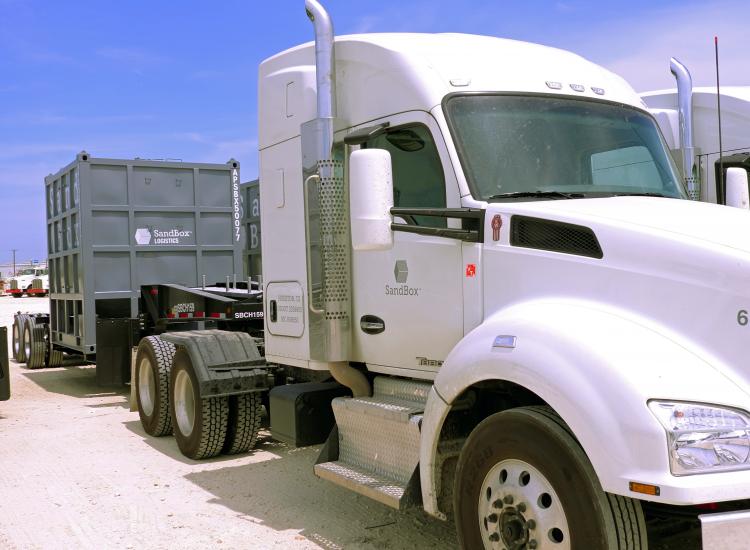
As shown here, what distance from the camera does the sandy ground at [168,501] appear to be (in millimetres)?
4953

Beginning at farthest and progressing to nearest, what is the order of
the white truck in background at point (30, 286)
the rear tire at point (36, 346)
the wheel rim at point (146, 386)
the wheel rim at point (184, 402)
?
the white truck in background at point (30, 286)
the rear tire at point (36, 346)
the wheel rim at point (146, 386)
the wheel rim at point (184, 402)

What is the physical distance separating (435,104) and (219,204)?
7.76 meters

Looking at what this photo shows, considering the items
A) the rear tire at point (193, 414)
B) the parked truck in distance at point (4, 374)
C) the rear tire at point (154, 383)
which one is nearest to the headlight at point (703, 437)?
the rear tire at point (193, 414)

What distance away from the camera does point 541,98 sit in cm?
453

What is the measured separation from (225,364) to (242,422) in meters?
0.55

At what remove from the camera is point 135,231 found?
1109 cm

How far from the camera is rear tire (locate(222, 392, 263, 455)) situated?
702 centimetres

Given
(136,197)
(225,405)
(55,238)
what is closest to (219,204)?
(136,197)

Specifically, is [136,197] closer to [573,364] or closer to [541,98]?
[541,98]

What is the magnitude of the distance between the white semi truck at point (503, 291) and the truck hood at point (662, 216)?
0.05 ft

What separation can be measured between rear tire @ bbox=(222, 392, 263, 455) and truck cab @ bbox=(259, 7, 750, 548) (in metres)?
1.16

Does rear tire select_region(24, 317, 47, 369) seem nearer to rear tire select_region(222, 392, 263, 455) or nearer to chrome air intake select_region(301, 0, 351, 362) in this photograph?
rear tire select_region(222, 392, 263, 455)

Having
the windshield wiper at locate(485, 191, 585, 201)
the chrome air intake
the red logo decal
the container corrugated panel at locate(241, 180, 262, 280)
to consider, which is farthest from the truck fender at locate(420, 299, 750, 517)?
the container corrugated panel at locate(241, 180, 262, 280)

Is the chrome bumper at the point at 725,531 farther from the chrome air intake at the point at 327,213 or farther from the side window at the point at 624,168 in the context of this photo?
the chrome air intake at the point at 327,213
